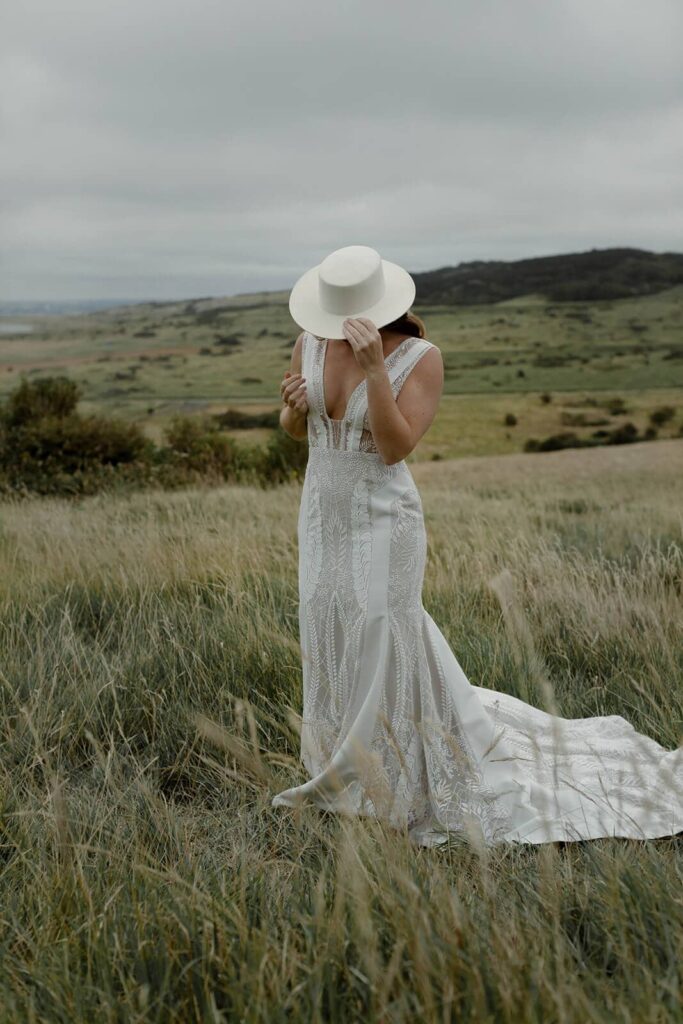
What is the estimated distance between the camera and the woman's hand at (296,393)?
3.54 m

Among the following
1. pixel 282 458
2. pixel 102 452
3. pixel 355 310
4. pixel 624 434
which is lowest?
pixel 624 434


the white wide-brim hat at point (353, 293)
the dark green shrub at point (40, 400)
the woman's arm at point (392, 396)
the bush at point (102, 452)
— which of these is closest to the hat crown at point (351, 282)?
the white wide-brim hat at point (353, 293)

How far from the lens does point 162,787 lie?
149 inches

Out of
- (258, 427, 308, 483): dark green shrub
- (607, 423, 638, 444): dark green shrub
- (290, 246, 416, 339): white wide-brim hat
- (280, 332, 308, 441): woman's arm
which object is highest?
(290, 246, 416, 339): white wide-brim hat

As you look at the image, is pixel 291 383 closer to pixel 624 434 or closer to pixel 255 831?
pixel 255 831

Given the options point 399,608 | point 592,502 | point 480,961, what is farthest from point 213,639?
point 592,502

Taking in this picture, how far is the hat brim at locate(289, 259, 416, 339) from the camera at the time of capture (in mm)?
3365

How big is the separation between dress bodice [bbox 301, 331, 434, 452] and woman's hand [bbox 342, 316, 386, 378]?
0.52 ft

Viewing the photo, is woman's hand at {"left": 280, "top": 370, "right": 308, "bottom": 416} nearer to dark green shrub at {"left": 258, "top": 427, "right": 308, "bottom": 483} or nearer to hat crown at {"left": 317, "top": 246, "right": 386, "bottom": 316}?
hat crown at {"left": 317, "top": 246, "right": 386, "bottom": 316}

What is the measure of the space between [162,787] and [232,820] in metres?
0.62

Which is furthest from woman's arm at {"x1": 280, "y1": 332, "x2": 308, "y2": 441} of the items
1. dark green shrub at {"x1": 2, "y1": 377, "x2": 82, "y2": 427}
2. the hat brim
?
dark green shrub at {"x1": 2, "y1": 377, "x2": 82, "y2": 427}

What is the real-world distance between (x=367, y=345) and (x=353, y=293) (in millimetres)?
306

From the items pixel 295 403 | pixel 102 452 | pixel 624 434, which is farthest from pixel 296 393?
pixel 624 434

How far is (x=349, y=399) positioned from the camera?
341 cm
